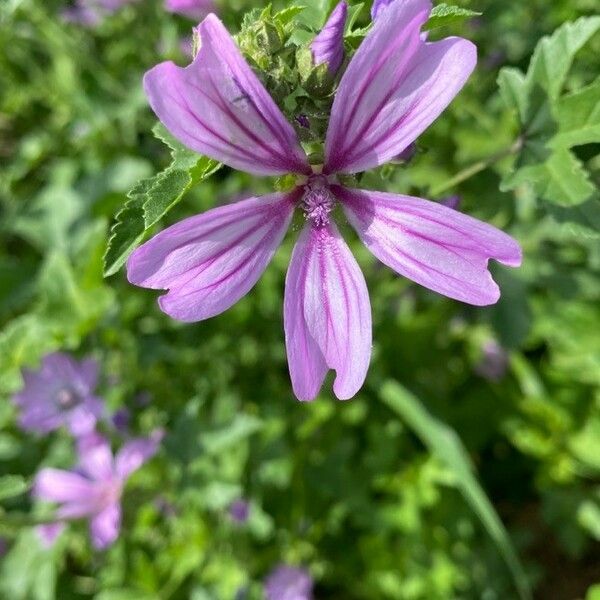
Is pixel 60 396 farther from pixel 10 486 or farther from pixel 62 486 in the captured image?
pixel 10 486

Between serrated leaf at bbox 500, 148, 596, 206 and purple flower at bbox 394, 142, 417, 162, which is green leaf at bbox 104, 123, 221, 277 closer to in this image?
purple flower at bbox 394, 142, 417, 162

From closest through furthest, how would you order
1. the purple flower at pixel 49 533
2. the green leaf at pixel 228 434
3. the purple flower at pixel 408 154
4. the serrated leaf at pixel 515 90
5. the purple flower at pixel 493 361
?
the purple flower at pixel 408 154
the serrated leaf at pixel 515 90
the green leaf at pixel 228 434
the purple flower at pixel 49 533
the purple flower at pixel 493 361

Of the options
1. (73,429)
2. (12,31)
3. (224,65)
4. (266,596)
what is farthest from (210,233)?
(12,31)

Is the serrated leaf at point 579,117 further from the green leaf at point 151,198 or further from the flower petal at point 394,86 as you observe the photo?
the green leaf at point 151,198

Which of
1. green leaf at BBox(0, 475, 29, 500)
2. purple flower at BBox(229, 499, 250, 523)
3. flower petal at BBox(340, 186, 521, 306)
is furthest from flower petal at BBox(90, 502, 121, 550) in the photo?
flower petal at BBox(340, 186, 521, 306)

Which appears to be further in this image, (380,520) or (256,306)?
(256,306)

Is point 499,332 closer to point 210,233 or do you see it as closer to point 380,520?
point 380,520

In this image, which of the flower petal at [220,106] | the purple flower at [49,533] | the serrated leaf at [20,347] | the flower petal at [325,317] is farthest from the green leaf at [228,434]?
the flower petal at [220,106]
